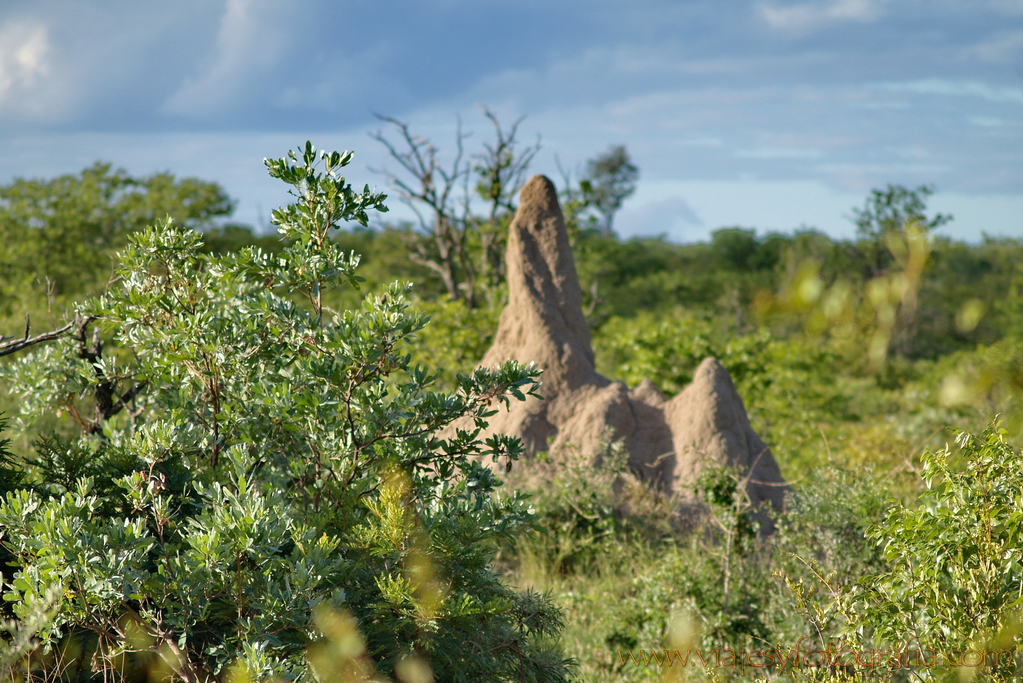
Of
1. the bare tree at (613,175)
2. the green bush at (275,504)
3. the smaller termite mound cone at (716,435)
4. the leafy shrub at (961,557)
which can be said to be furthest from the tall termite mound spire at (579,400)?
the bare tree at (613,175)

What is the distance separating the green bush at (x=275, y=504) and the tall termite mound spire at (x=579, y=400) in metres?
4.42

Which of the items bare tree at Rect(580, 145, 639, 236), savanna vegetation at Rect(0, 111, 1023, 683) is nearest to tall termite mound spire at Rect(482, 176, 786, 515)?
savanna vegetation at Rect(0, 111, 1023, 683)

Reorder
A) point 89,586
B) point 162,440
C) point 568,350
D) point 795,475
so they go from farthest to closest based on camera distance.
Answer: point 795,475 → point 568,350 → point 162,440 → point 89,586

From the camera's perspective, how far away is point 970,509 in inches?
114

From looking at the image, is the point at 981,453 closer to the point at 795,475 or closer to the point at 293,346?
the point at 293,346

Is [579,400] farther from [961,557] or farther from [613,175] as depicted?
[613,175]

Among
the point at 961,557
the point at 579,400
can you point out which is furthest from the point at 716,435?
the point at 961,557

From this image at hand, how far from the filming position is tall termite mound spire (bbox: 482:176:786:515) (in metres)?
7.90

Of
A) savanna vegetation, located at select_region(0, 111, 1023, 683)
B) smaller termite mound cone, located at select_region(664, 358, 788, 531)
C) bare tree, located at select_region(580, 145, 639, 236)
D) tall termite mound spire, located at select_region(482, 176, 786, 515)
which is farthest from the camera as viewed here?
bare tree, located at select_region(580, 145, 639, 236)

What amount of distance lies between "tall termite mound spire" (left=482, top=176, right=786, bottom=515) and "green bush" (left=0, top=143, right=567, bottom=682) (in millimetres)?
4418

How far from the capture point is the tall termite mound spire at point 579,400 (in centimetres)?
790

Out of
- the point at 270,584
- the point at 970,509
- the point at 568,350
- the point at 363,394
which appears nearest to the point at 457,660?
the point at 270,584

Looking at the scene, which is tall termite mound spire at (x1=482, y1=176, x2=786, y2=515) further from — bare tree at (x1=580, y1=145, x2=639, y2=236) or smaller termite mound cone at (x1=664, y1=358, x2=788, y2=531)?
bare tree at (x1=580, y1=145, x2=639, y2=236)

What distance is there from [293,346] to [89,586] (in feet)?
4.21
